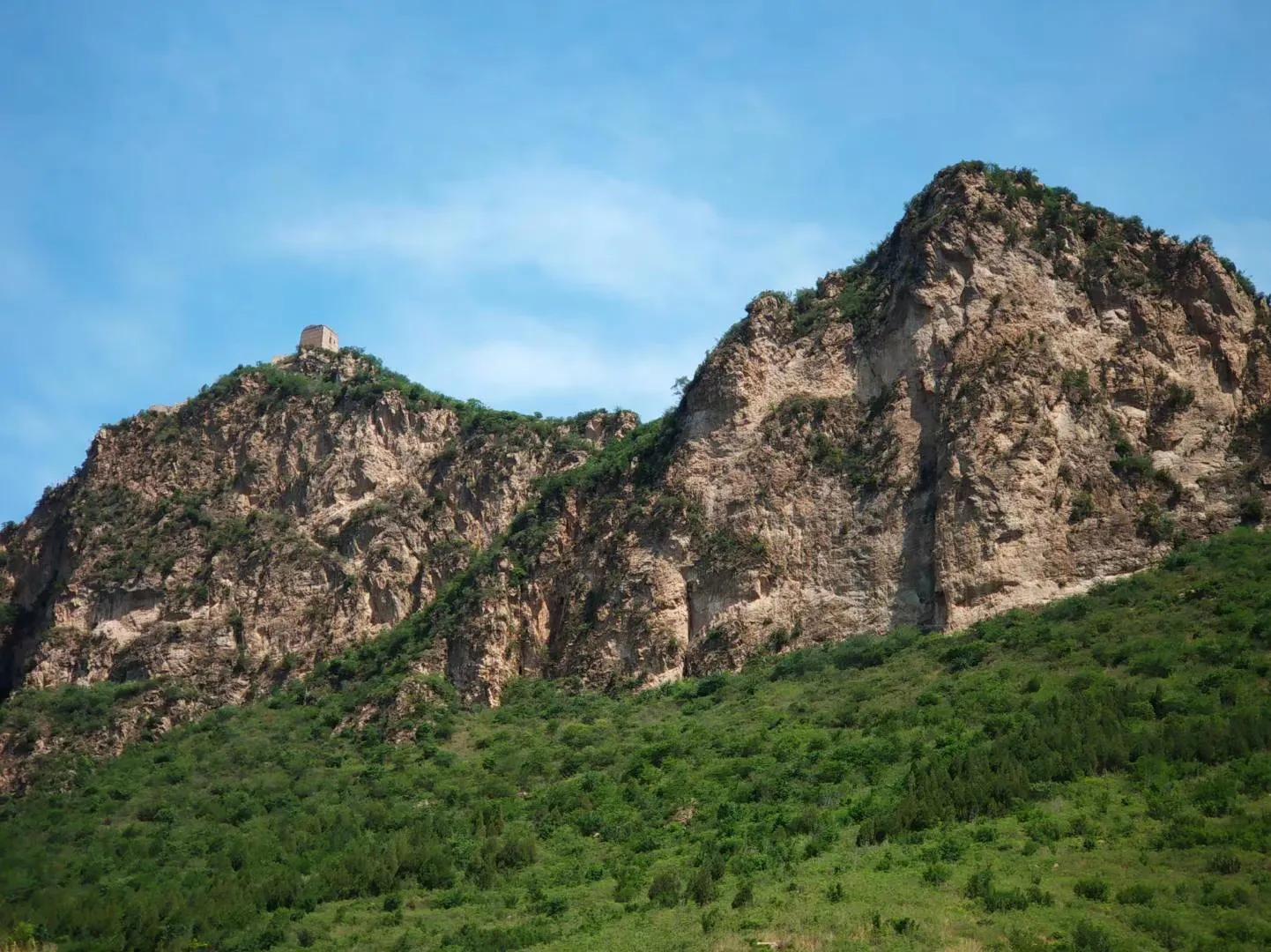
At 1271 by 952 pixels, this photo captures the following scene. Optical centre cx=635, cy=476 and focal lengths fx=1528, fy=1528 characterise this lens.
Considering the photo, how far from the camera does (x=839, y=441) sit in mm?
51625

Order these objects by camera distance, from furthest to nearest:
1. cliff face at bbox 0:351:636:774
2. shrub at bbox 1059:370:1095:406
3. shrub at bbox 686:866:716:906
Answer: cliff face at bbox 0:351:636:774
shrub at bbox 1059:370:1095:406
shrub at bbox 686:866:716:906

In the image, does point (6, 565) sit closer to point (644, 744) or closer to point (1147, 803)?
point (644, 744)

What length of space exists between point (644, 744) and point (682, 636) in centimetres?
652

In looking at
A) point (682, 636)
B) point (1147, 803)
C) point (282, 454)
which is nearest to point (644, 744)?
point (682, 636)

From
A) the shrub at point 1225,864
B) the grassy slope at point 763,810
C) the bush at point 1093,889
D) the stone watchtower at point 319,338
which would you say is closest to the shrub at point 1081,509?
the grassy slope at point 763,810

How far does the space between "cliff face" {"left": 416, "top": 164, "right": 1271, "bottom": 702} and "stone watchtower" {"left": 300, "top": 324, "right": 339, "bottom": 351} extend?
19.4 m

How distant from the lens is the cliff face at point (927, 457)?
1796 inches

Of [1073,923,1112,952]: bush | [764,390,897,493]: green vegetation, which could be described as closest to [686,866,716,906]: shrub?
[1073,923,1112,952]: bush

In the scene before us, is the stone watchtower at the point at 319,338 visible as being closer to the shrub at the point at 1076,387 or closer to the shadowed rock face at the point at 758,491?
the shadowed rock face at the point at 758,491

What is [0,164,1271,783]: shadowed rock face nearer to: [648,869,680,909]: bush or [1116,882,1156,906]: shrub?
[648,869,680,909]: bush

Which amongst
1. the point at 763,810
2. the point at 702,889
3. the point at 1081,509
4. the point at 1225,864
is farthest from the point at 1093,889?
the point at 1081,509

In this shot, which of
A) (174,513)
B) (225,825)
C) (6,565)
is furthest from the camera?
(6,565)

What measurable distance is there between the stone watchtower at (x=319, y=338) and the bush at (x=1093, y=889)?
49.0 m

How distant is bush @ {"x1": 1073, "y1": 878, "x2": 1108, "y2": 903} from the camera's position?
27.6m
